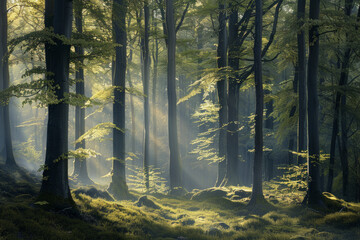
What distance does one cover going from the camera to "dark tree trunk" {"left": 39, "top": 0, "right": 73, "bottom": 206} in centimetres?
805

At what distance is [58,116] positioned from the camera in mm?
8281

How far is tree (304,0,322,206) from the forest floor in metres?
0.57

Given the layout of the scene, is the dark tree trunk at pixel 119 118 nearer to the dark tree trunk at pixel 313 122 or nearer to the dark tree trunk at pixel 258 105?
the dark tree trunk at pixel 258 105

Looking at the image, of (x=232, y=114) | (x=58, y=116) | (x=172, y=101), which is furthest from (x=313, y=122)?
(x=58, y=116)

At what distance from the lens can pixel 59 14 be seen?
830 centimetres

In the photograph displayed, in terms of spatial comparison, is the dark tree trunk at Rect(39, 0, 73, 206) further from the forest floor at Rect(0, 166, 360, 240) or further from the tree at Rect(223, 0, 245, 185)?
the tree at Rect(223, 0, 245, 185)

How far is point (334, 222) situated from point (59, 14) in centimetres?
995

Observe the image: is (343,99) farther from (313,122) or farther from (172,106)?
(172,106)

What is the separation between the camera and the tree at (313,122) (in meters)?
10.6

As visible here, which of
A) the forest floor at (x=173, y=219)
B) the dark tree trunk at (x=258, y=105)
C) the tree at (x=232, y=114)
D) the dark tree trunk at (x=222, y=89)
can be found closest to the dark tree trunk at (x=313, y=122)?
the forest floor at (x=173, y=219)

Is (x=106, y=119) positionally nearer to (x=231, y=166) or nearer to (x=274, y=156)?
(x=274, y=156)

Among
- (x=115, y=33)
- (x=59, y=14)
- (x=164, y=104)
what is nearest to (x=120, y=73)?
(x=115, y=33)

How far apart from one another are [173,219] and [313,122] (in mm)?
6193

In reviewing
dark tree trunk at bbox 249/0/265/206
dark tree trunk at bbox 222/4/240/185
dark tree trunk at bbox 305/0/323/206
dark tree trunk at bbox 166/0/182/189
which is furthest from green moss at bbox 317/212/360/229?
dark tree trunk at bbox 166/0/182/189
